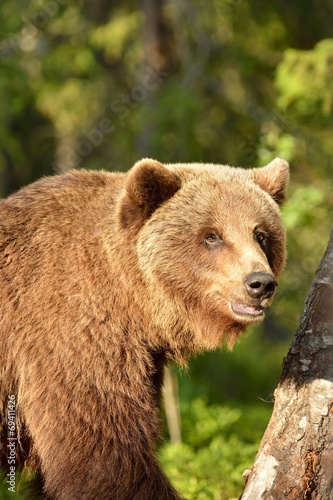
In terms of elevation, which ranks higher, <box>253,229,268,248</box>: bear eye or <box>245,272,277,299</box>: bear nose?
<box>253,229,268,248</box>: bear eye

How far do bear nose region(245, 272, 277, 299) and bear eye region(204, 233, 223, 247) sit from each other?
1.36 ft

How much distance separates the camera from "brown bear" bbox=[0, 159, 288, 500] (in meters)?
4.80

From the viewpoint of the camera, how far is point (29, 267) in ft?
16.7

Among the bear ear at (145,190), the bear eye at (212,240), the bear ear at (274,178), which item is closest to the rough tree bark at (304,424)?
the bear eye at (212,240)

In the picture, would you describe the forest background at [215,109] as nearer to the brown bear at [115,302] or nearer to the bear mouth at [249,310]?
the brown bear at [115,302]

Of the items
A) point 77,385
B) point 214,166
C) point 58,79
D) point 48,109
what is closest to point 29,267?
point 77,385

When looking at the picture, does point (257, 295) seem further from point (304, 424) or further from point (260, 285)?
point (304, 424)

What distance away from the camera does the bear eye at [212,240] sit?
200 inches

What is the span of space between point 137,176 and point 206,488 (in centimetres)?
327

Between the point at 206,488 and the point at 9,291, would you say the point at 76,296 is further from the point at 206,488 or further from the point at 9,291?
the point at 206,488

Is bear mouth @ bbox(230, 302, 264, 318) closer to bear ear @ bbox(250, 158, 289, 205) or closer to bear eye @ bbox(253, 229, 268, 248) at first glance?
bear eye @ bbox(253, 229, 268, 248)

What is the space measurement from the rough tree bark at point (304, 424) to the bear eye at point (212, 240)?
71 cm

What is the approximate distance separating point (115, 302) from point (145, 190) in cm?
75

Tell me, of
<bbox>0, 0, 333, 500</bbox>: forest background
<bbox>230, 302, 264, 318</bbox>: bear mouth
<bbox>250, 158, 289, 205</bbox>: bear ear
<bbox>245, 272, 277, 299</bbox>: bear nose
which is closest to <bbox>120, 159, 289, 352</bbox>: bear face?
<bbox>230, 302, 264, 318</bbox>: bear mouth
